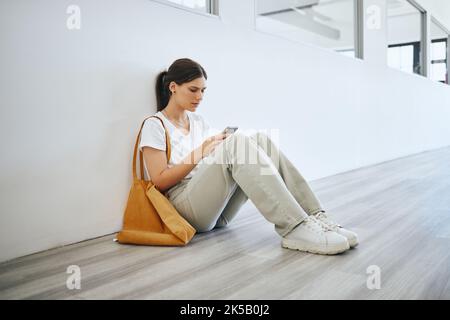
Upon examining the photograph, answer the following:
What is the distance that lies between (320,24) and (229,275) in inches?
127

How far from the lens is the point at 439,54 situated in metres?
7.82

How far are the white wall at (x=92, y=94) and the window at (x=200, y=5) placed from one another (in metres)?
0.05

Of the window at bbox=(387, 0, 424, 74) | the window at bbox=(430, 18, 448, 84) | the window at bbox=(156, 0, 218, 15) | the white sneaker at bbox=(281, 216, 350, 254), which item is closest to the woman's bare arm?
the white sneaker at bbox=(281, 216, 350, 254)

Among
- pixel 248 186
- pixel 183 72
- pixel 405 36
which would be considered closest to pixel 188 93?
pixel 183 72

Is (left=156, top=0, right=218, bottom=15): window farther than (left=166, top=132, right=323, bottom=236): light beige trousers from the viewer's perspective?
Yes

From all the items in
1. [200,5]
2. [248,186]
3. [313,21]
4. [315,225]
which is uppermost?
[313,21]

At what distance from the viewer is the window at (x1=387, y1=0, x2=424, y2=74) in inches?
220

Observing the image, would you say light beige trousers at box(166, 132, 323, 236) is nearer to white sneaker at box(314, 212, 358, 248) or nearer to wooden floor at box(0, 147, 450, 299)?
white sneaker at box(314, 212, 358, 248)

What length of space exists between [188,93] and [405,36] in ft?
18.2

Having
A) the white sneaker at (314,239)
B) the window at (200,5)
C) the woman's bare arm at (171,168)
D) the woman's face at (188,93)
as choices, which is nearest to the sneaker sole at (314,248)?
the white sneaker at (314,239)

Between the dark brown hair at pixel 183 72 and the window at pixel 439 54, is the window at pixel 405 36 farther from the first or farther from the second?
the dark brown hair at pixel 183 72

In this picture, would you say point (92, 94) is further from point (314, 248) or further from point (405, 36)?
point (405, 36)

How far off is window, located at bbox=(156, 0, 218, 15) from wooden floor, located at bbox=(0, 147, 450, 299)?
1.18 m

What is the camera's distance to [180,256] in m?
1.59
